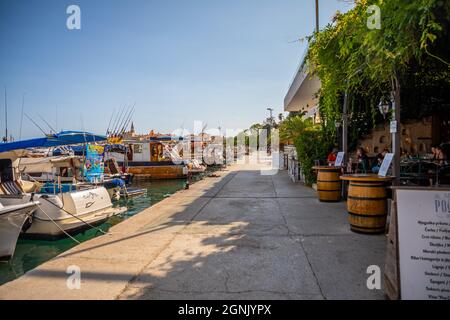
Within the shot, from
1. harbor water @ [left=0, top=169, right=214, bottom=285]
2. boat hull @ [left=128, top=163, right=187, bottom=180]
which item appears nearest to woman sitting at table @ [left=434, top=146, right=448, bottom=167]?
harbor water @ [left=0, top=169, right=214, bottom=285]

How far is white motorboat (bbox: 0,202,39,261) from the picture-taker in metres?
6.20

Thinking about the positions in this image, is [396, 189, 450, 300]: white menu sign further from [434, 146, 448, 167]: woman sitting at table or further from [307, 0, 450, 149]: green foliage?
[434, 146, 448, 167]: woman sitting at table

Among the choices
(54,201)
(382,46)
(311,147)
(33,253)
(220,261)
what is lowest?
(33,253)

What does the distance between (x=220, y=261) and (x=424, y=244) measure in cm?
246

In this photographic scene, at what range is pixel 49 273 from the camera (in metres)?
3.90

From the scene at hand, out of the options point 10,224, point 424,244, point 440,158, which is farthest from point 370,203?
point 10,224

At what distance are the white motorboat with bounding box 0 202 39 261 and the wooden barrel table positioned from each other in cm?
720

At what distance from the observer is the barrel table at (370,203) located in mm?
5043

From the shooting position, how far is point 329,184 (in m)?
8.03

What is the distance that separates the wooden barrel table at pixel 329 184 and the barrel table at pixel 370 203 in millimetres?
2708

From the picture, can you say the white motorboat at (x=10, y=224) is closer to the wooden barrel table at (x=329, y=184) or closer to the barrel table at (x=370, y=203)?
the barrel table at (x=370, y=203)

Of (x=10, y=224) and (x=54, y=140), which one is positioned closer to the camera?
(x=10, y=224)

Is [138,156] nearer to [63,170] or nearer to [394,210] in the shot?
[63,170]

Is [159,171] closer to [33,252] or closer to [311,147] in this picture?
[311,147]
